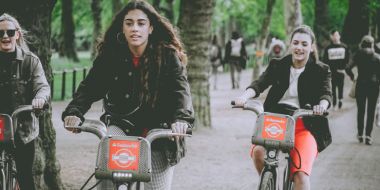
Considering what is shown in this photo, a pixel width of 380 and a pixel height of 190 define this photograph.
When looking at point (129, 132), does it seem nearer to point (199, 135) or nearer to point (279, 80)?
point (279, 80)

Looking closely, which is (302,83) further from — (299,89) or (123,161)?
(123,161)

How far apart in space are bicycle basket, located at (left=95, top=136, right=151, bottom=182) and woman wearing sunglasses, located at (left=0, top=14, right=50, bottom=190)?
210 cm

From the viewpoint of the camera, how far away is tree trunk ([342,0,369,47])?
33750 millimetres

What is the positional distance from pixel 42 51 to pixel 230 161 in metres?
4.96

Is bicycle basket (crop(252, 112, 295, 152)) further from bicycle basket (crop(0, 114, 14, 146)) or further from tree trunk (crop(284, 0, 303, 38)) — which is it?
tree trunk (crop(284, 0, 303, 38))

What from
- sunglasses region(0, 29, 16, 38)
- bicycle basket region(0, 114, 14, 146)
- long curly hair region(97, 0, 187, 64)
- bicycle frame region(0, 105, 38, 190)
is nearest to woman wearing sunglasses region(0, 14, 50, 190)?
sunglasses region(0, 29, 16, 38)

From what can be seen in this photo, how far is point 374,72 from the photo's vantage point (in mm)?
14555

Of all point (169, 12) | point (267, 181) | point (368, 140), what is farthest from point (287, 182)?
point (169, 12)

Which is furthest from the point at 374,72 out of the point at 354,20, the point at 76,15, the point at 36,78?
the point at 76,15

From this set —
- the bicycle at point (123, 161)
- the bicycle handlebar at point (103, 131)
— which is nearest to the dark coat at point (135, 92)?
the bicycle handlebar at point (103, 131)

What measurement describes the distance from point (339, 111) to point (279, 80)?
15060mm

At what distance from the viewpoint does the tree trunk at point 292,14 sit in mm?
24719

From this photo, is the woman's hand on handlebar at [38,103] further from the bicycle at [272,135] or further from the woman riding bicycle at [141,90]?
the bicycle at [272,135]

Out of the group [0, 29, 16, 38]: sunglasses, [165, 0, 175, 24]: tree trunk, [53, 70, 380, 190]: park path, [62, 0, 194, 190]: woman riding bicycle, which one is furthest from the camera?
[165, 0, 175, 24]: tree trunk
